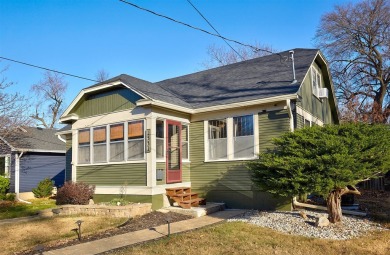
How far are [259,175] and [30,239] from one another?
567cm

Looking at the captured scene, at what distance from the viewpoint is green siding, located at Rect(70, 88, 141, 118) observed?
11.8 metres

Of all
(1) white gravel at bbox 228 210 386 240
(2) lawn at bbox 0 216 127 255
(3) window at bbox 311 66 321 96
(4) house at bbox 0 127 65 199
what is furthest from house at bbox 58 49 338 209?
(4) house at bbox 0 127 65 199

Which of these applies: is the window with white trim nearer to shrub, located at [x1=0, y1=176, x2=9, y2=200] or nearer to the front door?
the front door

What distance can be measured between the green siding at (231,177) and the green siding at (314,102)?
1370 millimetres

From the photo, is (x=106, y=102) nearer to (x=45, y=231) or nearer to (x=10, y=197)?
(x=45, y=231)

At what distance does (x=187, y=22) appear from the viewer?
9383mm

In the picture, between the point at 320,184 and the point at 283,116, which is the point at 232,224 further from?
the point at 283,116

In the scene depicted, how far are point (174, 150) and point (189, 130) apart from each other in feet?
3.24

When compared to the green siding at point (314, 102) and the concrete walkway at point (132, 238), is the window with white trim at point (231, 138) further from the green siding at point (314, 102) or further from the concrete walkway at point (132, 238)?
the concrete walkway at point (132, 238)

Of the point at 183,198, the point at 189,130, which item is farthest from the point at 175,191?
the point at 189,130

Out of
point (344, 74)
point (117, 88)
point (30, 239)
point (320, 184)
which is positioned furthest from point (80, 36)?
point (344, 74)

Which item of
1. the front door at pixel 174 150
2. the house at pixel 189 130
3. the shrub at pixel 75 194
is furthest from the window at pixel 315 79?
the shrub at pixel 75 194

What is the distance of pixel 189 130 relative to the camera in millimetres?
12516

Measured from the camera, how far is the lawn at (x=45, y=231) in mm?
7447
